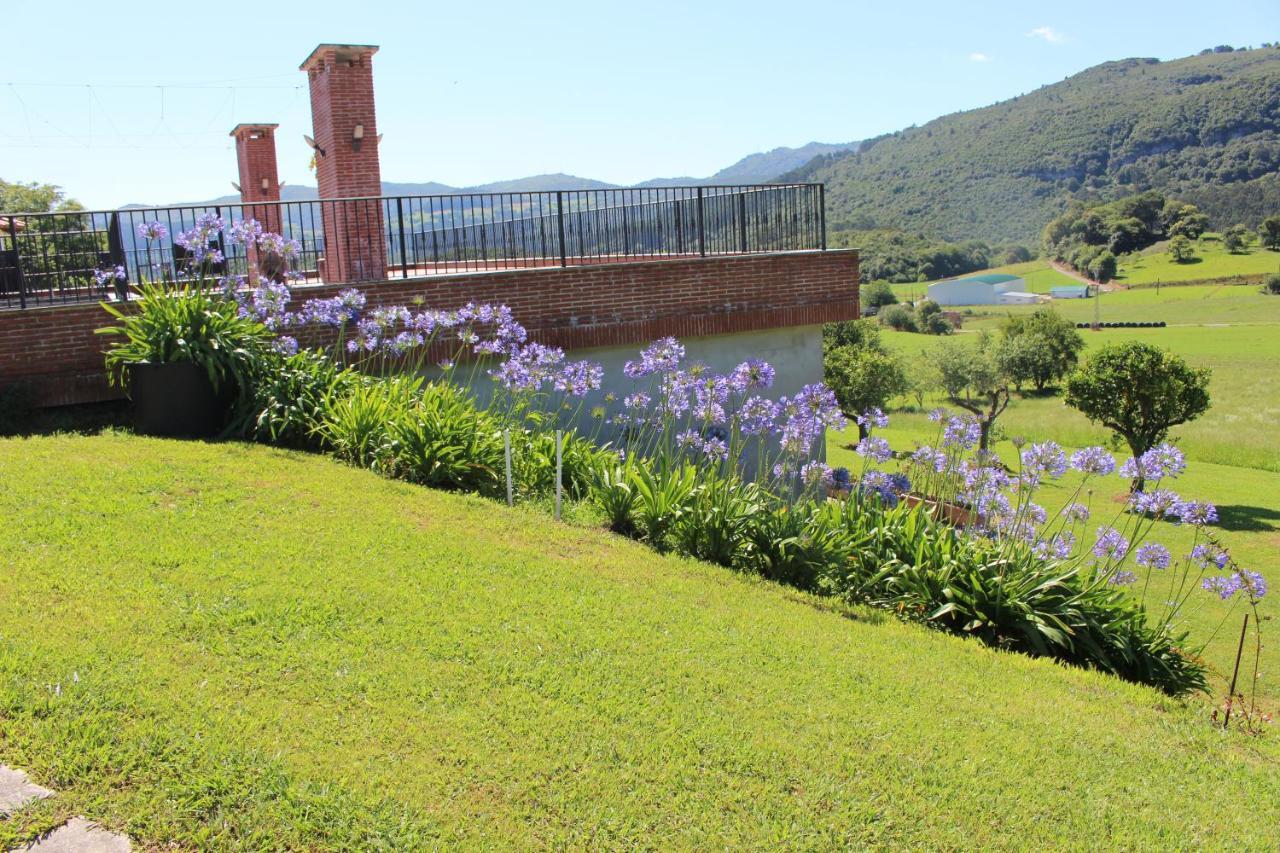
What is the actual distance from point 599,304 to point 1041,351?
181ft

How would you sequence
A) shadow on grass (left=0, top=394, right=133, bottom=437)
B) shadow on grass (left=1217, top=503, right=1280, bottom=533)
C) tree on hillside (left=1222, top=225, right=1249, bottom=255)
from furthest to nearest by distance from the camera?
tree on hillside (left=1222, top=225, right=1249, bottom=255) → shadow on grass (left=1217, top=503, right=1280, bottom=533) → shadow on grass (left=0, top=394, right=133, bottom=437)

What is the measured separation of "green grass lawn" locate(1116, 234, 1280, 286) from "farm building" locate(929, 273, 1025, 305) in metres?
13.8

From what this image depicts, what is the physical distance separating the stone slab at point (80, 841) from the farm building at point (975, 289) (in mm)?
138235

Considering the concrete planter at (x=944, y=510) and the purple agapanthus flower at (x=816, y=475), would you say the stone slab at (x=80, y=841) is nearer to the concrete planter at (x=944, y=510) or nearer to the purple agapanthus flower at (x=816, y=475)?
the purple agapanthus flower at (x=816, y=475)

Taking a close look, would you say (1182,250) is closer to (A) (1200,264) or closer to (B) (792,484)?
(A) (1200,264)

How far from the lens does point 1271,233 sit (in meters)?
128

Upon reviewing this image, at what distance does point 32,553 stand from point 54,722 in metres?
2.05

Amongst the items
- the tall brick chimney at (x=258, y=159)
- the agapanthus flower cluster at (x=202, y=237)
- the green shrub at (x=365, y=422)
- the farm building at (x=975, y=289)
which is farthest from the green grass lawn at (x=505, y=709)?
the farm building at (x=975, y=289)

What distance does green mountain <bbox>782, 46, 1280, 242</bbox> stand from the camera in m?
147

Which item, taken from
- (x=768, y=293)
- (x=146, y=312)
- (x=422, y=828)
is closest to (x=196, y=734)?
(x=422, y=828)

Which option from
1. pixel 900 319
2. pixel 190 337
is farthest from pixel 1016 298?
pixel 190 337

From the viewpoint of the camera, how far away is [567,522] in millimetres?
7883

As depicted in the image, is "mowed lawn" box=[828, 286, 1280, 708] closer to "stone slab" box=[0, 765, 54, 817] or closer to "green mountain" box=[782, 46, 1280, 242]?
"stone slab" box=[0, 765, 54, 817]

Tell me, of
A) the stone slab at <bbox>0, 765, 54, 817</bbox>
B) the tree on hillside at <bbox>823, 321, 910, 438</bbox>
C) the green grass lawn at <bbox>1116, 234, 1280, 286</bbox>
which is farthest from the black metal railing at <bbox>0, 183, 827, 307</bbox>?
the green grass lawn at <bbox>1116, 234, 1280, 286</bbox>
